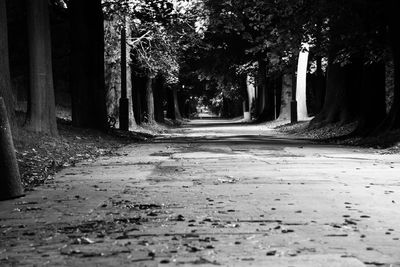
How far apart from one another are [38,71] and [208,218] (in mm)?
11126

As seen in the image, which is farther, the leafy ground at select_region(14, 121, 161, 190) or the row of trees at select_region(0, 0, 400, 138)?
the row of trees at select_region(0, 0, 400, 138)

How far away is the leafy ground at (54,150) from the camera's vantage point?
11211 millimetres

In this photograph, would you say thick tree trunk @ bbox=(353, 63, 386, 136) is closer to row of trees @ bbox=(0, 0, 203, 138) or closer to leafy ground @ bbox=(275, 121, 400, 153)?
leafy ground @ bbox=(275, 121, 400, 153)

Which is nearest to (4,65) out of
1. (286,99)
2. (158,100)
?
(286,99)

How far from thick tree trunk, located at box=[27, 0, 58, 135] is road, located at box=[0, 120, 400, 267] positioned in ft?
16.8

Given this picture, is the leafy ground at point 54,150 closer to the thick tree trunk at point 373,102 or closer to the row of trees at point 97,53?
the row of trees at point 97,53

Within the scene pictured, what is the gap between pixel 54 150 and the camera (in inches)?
579

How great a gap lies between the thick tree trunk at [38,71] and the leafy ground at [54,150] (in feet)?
1.66

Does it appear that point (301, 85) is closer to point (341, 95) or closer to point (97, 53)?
point (341, 95)

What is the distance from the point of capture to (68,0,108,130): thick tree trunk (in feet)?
73.8

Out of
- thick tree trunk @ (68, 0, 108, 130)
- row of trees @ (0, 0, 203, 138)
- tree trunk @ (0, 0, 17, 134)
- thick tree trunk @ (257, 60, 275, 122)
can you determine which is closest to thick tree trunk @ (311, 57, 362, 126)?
row of trees @ (0, 0, 203, 138)

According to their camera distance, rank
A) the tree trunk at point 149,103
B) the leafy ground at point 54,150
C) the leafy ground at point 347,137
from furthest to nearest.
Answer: the tree trunk at point 149,103 < the leafy ground at point 347,137 < the leafy ground at point 54,150

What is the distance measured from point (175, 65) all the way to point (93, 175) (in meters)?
30.6

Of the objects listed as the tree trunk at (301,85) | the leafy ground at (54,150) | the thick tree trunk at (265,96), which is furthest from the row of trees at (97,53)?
the thick tree trunk at (265,96)
